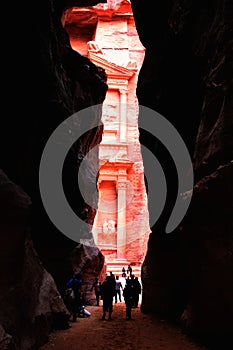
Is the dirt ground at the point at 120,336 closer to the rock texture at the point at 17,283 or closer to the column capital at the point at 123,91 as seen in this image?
the rock texture at the point at 17,283

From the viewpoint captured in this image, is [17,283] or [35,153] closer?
[17,283]

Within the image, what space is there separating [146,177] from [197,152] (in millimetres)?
7158

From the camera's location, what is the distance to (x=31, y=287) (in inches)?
255

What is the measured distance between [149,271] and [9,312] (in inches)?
250

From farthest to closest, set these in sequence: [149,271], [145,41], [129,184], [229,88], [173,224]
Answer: [129,184]
[145,41]
[149,271]
[173,224]
[229,88]

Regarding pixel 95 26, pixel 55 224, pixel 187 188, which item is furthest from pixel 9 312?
pixel 95 26

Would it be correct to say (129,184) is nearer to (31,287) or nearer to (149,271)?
(149,271)

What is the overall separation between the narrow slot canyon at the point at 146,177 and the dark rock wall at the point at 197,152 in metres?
0.03

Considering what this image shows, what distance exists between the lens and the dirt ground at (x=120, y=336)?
6332 mm

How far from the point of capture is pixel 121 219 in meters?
25.3

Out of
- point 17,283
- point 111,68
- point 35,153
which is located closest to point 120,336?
point 17,283

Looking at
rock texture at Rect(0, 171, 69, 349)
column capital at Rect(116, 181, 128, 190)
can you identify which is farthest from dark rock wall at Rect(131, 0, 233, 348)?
column capital at Rect(116, 181, 128, 190)

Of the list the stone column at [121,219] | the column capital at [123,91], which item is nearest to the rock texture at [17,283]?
the stone column at [121,219]

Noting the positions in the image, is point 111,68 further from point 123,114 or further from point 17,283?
point 17,283
